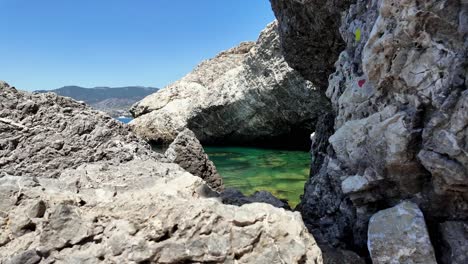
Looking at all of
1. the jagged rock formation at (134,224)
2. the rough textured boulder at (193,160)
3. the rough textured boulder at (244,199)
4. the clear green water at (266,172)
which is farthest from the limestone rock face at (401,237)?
the clear green water at (266,172)

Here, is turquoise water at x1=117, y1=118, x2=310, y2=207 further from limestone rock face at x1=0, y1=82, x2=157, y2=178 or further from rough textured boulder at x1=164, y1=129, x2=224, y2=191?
limestone rock face at x1=0, y1=82, x2=157, y2=178

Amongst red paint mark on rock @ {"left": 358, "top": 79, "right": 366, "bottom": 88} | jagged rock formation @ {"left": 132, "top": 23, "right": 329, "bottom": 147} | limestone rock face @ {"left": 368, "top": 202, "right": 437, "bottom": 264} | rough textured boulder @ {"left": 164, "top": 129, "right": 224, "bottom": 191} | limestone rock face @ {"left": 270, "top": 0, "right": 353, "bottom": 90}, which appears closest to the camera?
limestone rock face @ {"left": 368, "top": 202, "right": 437, "bottom": 264}

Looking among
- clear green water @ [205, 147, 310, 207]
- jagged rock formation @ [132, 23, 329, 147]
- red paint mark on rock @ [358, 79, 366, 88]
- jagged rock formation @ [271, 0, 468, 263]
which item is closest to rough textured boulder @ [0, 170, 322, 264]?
jagged rock formation @ [271, 0, 468, 263]

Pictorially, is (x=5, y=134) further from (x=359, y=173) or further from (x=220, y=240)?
(x=359, y=173)

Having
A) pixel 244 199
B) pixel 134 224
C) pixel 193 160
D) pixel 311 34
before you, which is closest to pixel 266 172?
pixel 193 160

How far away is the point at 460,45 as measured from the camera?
3.37 m

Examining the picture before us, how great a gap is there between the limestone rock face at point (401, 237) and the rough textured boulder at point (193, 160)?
4427 mm

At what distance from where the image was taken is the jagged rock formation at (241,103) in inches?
930

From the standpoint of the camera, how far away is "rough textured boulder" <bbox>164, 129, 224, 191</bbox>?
7.63 metres

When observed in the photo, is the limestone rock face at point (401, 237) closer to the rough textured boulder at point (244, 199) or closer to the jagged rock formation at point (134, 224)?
the jagged rock formation at point (134, 224)

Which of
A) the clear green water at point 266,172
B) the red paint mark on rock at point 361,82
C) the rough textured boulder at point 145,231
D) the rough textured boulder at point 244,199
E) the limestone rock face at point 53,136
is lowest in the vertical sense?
the clear green water at point 266,172

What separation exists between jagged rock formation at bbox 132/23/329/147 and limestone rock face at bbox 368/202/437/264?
1825 centimetres

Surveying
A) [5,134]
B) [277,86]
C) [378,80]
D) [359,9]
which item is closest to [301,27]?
[359,9]

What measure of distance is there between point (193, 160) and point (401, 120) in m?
4.84
